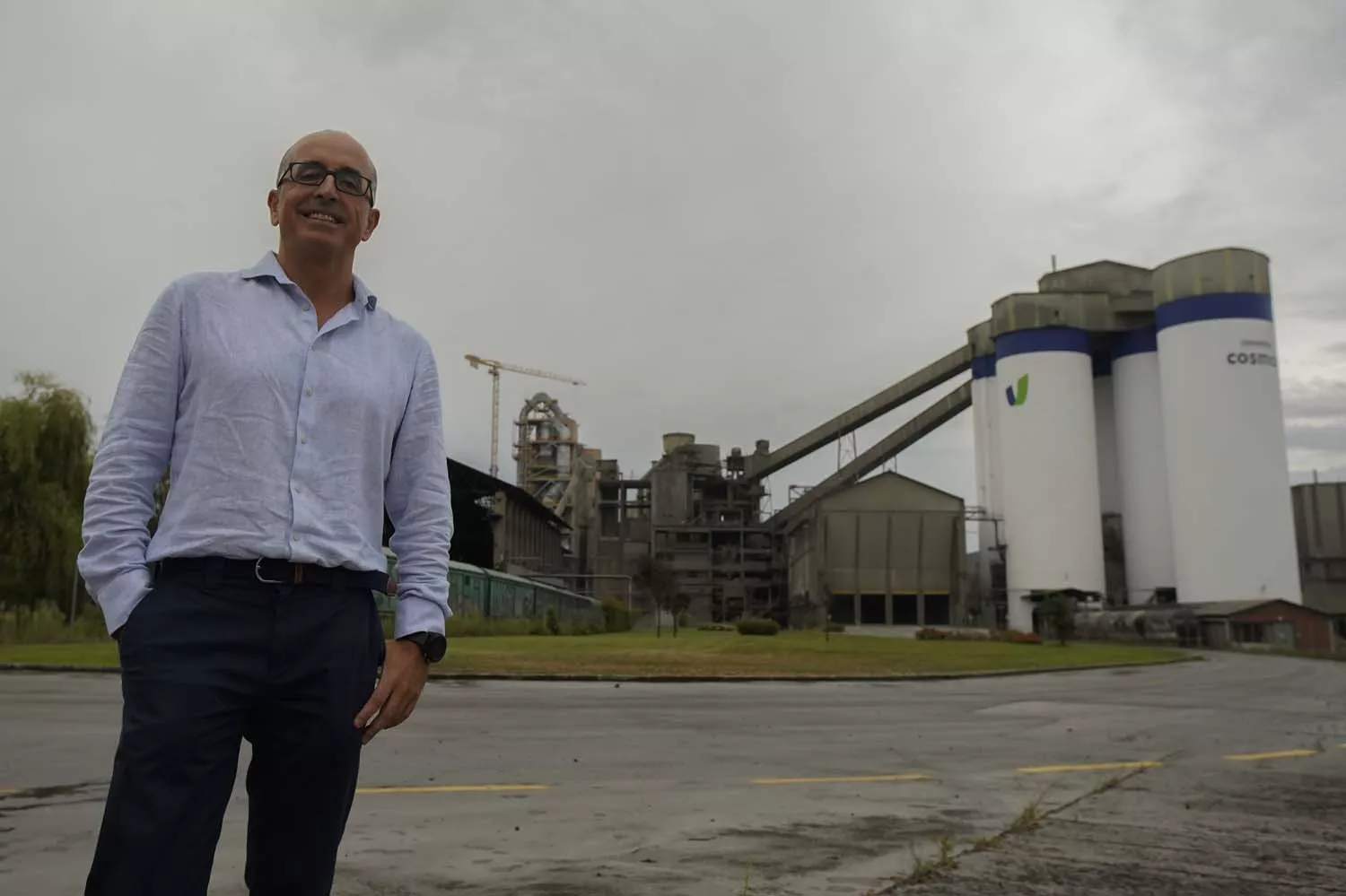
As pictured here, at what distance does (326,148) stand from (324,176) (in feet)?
0.26

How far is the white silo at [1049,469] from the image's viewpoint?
6234 cm

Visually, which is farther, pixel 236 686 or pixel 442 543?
pixel 442 543

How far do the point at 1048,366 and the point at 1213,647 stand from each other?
65.0 feet

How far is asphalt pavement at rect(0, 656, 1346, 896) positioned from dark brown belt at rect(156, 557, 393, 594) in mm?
1991

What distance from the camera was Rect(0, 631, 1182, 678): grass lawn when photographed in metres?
19.6

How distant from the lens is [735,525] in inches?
3009

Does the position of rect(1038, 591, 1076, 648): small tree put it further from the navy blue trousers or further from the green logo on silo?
the navy blue trousers

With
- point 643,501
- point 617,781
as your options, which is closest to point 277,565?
point 617,781

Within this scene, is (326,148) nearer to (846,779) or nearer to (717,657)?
(846,779)

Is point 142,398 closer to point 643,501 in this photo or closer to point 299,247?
point 299,247

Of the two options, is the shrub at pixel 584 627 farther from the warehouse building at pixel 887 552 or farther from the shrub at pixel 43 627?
the warehouse building at pixel 887 552

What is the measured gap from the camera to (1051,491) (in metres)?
62.9

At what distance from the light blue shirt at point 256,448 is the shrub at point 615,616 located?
4895cm

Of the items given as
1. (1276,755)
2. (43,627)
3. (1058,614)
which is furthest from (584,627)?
(1276,755)
